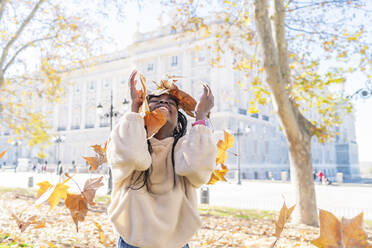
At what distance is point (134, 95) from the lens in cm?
156

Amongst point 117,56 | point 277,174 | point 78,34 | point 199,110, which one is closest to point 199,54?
point 117,56

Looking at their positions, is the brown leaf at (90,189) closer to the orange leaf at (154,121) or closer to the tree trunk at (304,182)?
the orange leaf at (154,121)

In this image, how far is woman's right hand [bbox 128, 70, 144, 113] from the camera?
5.07 feet

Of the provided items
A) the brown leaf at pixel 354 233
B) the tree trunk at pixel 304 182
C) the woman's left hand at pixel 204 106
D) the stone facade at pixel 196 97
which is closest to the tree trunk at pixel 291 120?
the tree trunk at pixel 304 182

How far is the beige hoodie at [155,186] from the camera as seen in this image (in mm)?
1393

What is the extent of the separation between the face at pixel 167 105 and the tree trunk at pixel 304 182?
4909mm

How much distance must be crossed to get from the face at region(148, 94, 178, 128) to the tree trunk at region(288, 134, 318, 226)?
4.91 metres

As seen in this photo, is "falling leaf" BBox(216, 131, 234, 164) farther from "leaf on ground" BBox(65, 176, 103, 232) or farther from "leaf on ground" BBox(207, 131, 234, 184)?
"leaf on ground" BBox(65, 176, 103, 232)

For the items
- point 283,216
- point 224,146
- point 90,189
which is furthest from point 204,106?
point 90,189

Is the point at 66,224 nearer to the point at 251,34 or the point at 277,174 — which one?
the point at 251,34

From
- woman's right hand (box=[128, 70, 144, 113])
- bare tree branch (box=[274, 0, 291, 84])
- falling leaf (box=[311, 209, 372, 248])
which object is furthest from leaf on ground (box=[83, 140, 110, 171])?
bare tree branch (box=[274, 0, 291, 84])

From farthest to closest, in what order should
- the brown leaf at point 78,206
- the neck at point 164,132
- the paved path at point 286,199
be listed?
1. the paved path at point 286,199
2. the brown leaf at point 78,206
3. the neck at point 164,132

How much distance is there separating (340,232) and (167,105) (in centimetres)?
112

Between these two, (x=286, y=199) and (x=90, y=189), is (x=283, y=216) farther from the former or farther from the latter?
(x=286, y=199)
